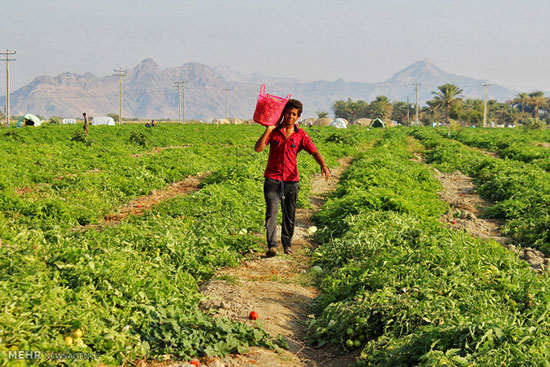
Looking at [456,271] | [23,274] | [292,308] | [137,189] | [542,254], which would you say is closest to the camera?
[23,274]

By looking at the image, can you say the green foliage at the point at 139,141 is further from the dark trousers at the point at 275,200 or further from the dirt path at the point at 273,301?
the dark trousers at the point at 275,200

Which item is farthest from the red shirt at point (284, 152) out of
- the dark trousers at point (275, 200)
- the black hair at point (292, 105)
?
the black hair at point (292, 105)

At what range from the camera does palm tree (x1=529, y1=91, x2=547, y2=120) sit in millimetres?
113062

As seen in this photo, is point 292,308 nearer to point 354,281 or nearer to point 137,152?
point 354,281

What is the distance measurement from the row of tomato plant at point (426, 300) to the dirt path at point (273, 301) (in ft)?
0.68

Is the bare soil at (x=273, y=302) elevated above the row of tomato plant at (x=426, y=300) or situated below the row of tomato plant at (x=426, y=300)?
below

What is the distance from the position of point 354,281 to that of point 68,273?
2.92 metres

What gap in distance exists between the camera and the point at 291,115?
6664mm

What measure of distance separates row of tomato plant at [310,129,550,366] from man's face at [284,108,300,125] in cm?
187

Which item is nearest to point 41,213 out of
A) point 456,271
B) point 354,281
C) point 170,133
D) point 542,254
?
point 354,281

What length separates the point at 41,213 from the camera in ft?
28.5

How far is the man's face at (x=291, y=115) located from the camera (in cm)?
664

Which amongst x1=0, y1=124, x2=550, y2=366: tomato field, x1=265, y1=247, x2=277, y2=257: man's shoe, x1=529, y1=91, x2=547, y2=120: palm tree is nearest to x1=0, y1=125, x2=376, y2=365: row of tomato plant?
x1=0, y1=124, x2=550, y2=366: tomato field

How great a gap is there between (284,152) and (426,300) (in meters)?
3.14
